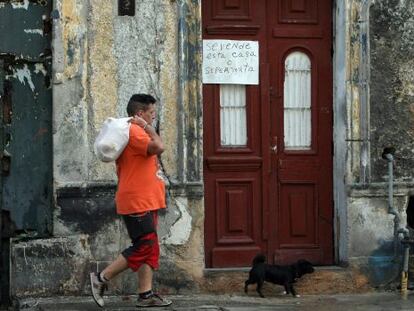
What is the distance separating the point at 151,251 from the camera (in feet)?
23.3

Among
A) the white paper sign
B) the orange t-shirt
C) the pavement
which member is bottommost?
the pavement

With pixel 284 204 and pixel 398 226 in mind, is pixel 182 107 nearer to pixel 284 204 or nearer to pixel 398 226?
pixel 284 204

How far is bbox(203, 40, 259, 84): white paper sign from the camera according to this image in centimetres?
835

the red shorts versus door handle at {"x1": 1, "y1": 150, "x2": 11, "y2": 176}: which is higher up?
door handle at {"x1": 1, "y1": 150, "x2": 11, "y2": 176}

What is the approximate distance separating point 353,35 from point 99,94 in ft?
8.01

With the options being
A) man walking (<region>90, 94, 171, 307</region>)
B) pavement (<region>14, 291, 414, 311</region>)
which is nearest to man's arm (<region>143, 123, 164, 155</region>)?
man walking (<region>90, 94, 171, 307</region>)

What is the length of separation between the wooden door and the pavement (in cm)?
55

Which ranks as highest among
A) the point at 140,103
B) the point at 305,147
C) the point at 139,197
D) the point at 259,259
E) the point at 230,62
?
the point at 230,62

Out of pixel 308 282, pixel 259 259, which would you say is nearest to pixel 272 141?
pixel 259 259

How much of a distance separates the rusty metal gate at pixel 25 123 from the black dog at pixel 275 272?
1.84 m

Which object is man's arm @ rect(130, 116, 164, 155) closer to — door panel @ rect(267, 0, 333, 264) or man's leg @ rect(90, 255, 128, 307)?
man's leg @ rect(90, 255, 128, 307)

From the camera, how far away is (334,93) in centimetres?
865

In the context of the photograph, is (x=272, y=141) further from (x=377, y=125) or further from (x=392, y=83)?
(x=392, y=83)

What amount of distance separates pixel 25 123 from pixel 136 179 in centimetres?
146
